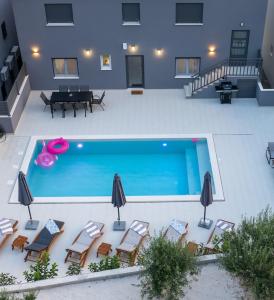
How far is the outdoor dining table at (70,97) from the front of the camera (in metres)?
26.4

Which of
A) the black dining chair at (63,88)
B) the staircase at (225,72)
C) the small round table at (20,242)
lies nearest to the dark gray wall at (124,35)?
the staircase at (225,72)

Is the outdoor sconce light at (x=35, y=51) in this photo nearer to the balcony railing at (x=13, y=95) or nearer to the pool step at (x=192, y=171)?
the balcony railing at (x=13, y=95)

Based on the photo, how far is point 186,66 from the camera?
2811 centimetres

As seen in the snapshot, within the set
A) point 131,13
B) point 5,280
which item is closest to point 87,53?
point 131,13

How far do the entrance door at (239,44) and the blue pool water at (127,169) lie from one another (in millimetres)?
6240

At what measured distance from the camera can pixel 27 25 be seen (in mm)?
26766

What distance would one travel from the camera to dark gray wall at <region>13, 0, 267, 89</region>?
26.0m

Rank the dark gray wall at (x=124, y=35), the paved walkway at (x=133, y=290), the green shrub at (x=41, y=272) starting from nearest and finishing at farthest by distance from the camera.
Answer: the paved walkway at (x=133, y=290)
the green shrub at (x=41, y=272)
the dark gray wall at (x=124, y=35)

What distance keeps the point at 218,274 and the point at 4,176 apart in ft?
36.7

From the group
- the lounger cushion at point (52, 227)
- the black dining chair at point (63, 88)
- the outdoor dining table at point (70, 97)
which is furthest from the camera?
the black dining chair at point (63, 88)

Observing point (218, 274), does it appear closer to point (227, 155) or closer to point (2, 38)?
point (227, 155)

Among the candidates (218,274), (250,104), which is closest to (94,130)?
(250,104)

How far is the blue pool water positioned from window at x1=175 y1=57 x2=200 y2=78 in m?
5.58

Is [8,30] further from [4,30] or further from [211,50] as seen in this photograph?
[211,50]
